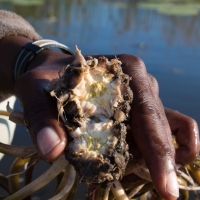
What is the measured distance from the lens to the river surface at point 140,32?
11.2 ft

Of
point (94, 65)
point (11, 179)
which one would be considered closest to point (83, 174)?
point (94, 65)

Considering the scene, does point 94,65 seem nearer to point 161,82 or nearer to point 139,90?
point 139,90

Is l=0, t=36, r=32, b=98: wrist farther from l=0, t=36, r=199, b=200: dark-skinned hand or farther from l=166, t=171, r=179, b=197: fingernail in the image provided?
l=166, t=171, r=179, b=197: fingernail

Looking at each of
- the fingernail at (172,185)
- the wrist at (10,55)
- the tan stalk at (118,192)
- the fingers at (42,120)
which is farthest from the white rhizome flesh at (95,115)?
the wrist at (10,55)

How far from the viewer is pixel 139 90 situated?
1.34 meters

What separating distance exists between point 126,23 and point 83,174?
4.90 meters

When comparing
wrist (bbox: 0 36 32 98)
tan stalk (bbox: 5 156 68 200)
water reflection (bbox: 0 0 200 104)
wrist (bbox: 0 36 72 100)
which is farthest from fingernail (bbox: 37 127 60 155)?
water reflection (bbox: 0 0 200 104)

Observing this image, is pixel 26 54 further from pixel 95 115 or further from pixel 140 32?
pixel 140 32

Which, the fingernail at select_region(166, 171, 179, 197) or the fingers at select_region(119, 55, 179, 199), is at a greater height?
the fingers at select_region(119, 55, 179, 199)

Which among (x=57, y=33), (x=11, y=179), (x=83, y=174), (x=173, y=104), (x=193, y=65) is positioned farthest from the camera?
(x=57, y=33)

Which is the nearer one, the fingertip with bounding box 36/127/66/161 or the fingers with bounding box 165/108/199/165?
the fingertip with bounding box 36/127/66/161

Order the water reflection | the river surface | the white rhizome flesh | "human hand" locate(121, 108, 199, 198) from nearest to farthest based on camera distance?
1. the white rhizome flesh
2. "human hand" locate(121, 108, 199, 198)
3. the river surface
4. the water reflection

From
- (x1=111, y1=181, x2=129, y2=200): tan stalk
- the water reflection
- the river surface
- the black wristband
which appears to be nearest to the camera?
(x1=111, y1=181, x2=129, y2=200): tan stalk

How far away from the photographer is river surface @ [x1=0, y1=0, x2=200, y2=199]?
3401 mm
